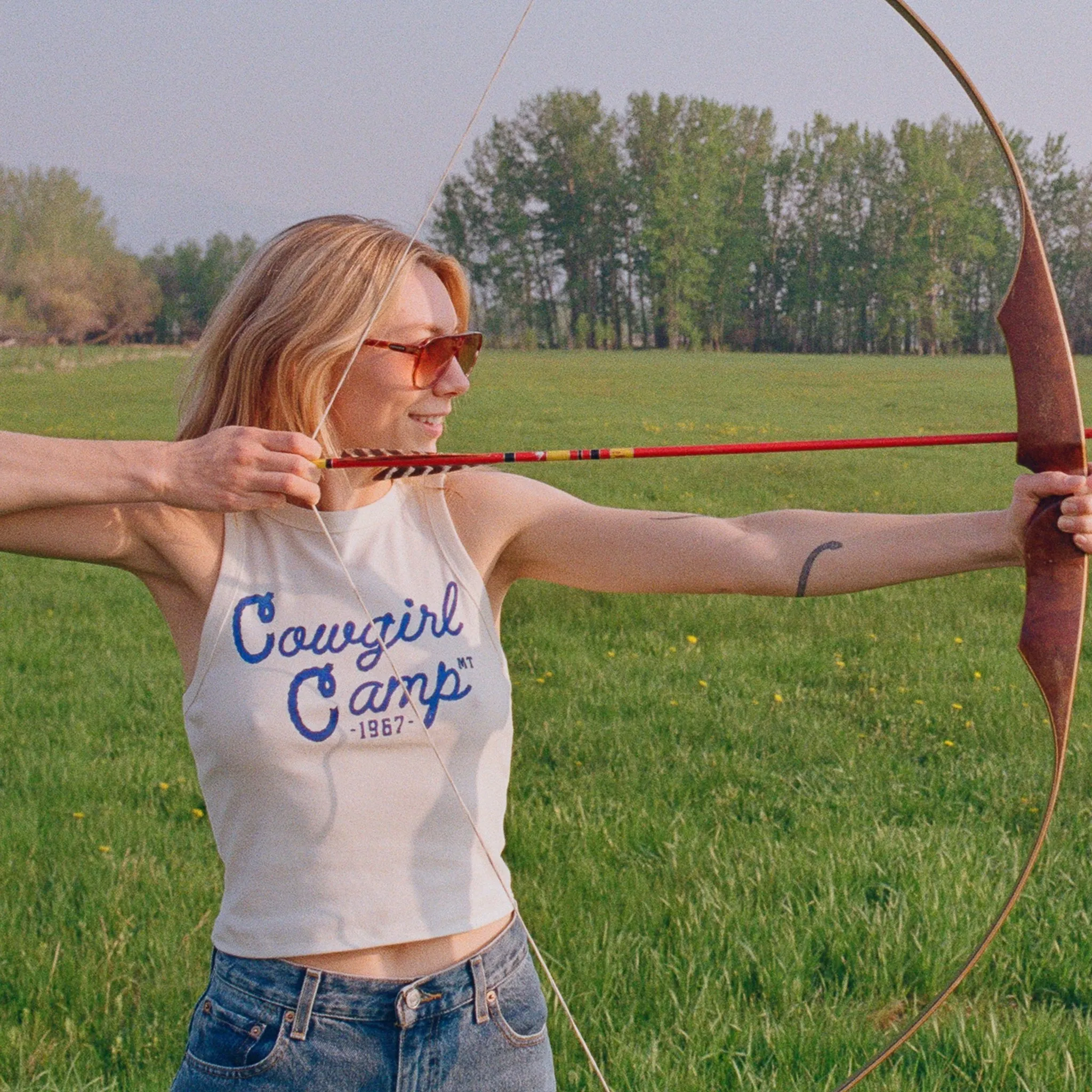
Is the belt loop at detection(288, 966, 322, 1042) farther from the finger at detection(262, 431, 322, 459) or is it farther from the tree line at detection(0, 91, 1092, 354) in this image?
the tree line at detection(0, 91, 1092, 354)

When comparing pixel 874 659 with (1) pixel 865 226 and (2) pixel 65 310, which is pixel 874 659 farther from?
(2) pixel 65 310

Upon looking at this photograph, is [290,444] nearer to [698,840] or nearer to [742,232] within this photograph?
[698,840]

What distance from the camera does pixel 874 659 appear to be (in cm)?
410

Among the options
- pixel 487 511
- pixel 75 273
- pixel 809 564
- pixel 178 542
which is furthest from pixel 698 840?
pixel 75 273

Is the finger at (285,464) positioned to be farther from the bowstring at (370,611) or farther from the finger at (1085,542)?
the finger at (1085,542)

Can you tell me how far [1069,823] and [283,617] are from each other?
2.17 metres

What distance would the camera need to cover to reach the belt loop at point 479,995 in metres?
1.25

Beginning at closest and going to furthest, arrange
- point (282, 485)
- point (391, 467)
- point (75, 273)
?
1. point (282, 485)
2. point (391, 467)
3. point (75, 273)

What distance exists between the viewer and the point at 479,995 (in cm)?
125

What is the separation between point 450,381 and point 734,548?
0.38 metres

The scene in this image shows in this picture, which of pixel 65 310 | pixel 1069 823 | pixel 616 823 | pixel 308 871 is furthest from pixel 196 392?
pixel 65 310

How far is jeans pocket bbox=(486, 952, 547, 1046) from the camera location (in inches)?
49.5

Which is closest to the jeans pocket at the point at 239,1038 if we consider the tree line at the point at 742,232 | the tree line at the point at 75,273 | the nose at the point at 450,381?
the nose at the point at 450,381

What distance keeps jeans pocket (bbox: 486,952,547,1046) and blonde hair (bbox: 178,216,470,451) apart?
0.61 meters
